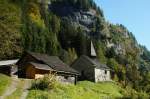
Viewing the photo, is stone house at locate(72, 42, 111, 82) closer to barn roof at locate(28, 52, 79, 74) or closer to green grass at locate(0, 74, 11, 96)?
barn roof at locate(28, 52, 79, 74)

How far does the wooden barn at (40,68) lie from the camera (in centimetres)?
7344

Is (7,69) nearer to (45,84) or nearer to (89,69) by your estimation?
(45,84)

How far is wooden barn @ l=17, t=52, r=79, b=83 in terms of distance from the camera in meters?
73.4

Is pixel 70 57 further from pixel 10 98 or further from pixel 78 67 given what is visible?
pixel 10 98

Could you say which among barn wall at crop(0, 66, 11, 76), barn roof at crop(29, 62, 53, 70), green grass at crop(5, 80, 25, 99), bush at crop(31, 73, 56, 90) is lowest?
green grass at crop(5, 80, 25, 99)

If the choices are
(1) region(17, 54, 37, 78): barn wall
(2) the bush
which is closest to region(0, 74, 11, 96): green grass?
(2) the bush

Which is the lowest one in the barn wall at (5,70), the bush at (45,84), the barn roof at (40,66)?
the bush at (45,84)

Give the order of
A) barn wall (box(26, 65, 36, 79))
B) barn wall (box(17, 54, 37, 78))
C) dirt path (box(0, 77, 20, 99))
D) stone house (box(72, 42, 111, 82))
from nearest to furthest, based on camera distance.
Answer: dirt path (box(0, 77, 20, 99)), barn wall (box(26, 65, 36, 79)), barn wall (box(17, 54, 37, 78)), stone house (box(72, 42, 111, 82))

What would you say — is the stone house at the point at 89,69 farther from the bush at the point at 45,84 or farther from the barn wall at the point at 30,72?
the bush at the point at 45,84

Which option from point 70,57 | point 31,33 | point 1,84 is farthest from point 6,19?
point 70,57

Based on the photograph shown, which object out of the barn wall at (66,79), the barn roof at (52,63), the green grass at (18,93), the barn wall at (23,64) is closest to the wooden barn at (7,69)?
the barn wall at (23,64)

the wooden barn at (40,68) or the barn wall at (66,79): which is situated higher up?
the wooden barn at (40,68)

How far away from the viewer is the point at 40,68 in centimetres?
7212

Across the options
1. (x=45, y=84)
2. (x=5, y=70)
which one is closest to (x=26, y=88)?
(x=45, y=84)
